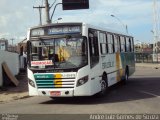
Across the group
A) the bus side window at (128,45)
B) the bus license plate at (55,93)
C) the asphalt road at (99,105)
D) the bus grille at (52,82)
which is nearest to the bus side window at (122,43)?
the bus side window at (128,45)

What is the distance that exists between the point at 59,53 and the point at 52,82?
3.64 ft

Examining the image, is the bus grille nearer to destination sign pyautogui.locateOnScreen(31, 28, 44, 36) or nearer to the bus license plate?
the bus license plate

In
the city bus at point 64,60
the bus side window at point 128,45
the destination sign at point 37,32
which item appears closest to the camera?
the city bus at point 64,60

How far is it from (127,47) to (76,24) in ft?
29.7

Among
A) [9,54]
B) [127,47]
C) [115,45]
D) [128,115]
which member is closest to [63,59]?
[128,115]

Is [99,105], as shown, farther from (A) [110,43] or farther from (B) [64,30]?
(A) [110,43]

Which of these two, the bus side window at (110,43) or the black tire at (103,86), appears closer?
the black tire at (103,86)

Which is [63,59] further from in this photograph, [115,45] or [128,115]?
[115,45]

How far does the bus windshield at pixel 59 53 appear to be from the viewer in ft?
51.9

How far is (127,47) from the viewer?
81.4ft

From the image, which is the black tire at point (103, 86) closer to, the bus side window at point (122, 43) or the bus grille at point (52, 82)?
the bus grille at point (52, 82)

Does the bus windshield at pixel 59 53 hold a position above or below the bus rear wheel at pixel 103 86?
above

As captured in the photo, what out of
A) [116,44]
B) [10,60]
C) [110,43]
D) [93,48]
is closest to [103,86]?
[93,48]

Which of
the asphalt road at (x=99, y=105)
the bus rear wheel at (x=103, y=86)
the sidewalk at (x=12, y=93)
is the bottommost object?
the sidewalk at (x=12, y=93)
